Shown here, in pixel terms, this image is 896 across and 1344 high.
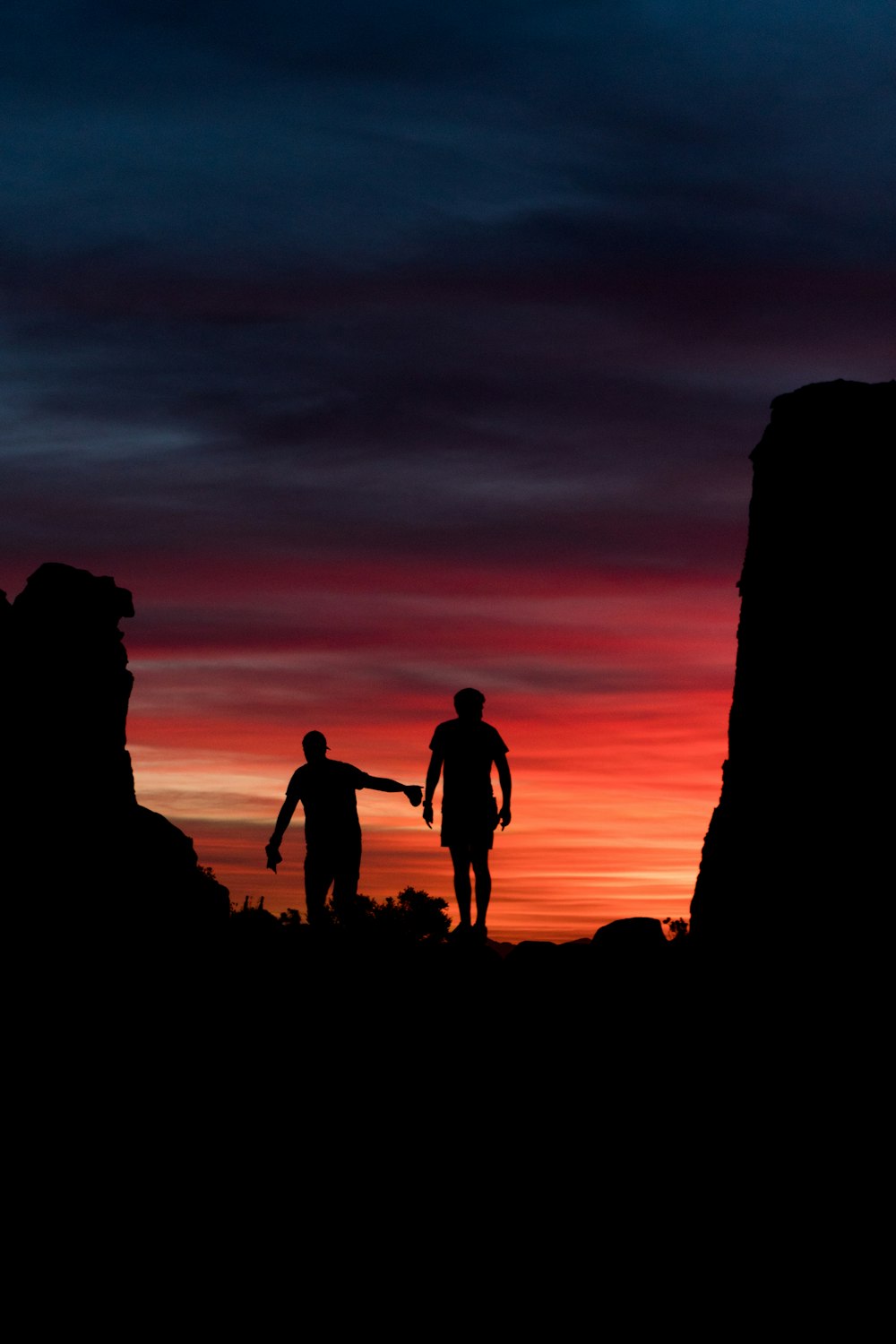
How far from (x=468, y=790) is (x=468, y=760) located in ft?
1.11

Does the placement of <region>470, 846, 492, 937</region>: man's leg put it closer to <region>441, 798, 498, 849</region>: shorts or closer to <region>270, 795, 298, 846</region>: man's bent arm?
<region>441, 798, 498, 849</region>: shorts

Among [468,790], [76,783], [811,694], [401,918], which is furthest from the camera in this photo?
[401,918]

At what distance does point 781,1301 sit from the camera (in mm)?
13289

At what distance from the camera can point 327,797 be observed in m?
18.4

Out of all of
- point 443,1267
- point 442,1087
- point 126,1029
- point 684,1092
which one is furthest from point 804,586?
point 126,1029

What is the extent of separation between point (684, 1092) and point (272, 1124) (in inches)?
154

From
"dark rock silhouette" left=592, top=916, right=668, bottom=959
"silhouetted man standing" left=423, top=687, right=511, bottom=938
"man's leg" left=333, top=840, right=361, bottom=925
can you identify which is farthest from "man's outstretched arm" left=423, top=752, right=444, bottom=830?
"dark rock silhouette" left=592, top=916, right=668, bottom=959

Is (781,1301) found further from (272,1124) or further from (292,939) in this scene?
(292,939)

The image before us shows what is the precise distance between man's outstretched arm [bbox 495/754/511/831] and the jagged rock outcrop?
2689mm

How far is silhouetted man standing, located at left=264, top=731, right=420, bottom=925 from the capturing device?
1838cm

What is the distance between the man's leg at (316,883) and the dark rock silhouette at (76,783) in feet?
4.07

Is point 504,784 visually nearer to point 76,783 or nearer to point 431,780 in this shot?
point 431,780

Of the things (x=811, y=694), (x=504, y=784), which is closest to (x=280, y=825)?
(x=504, y=784)

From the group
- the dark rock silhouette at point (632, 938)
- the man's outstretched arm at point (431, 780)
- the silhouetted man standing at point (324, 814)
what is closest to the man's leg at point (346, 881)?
the silhouetted man standing at point (324, 814)
